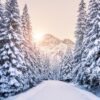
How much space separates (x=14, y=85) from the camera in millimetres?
28094

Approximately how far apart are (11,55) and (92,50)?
9.78 m

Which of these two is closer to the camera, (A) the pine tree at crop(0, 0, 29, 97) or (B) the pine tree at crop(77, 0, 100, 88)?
(A) the pine tree at crop(0, 0, 29, 97)

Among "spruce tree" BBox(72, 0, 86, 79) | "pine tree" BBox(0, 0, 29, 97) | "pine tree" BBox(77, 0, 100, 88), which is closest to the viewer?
"pine tree" BBox(0, 0, 29, 97)

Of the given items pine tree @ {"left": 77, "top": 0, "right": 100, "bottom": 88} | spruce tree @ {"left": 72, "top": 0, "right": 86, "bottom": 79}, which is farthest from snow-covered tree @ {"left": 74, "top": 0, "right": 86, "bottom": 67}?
pine tree @ {"left": 77, "top": 0, "right": 100, "bottom": 88}

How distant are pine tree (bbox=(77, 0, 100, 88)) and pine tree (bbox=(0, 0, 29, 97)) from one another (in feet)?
26.4

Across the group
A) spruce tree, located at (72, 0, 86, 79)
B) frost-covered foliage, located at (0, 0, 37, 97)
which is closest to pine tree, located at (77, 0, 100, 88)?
frost-covered foliage, located at (0, 0, 37, 97)

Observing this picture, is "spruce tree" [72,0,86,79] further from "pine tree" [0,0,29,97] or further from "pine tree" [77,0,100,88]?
"pine tree" [0,0,29,97]

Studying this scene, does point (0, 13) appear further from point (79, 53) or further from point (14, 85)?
point (79, 53)

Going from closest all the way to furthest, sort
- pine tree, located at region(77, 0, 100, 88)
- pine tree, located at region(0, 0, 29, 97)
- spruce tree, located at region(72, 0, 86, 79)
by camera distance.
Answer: pine tree, located at region(0, 0, 29, 97) → pine tree, located at region(77, 0, 100, 88) → spruce tree, located at region(72, 0, 86, 79)

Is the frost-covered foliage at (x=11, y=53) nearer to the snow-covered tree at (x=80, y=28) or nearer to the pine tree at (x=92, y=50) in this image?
the pine tree at (x=92, y=50)

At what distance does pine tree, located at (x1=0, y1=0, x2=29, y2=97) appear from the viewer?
27.9 meters

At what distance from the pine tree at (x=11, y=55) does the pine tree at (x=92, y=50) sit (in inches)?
317

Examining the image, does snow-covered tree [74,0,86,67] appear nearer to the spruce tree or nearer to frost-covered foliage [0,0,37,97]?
the spruce tree

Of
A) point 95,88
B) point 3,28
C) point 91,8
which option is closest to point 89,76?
point 95,88
